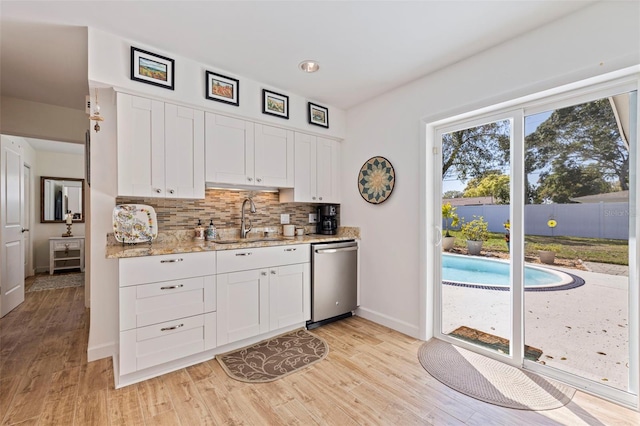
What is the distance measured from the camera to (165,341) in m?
2.19

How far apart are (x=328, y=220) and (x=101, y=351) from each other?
2.58 m

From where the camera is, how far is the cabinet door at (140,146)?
2.27 meters

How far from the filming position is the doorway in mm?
1884

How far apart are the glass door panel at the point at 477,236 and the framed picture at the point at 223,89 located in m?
2.07

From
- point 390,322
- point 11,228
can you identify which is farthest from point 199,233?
point 11,228

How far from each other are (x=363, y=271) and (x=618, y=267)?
2.15 m

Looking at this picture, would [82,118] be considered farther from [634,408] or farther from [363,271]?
[634,408]

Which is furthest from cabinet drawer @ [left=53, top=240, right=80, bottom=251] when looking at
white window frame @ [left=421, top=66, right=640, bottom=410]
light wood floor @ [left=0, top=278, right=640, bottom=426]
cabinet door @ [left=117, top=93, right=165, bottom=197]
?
white window frame @ [left=421, top=66, right=640, bottom=410]

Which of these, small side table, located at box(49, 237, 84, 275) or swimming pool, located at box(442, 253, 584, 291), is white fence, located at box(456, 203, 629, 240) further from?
small side table, located at box(49, 237, 84, 275)

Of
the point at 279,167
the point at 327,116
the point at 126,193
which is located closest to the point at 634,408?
the point at 279,167

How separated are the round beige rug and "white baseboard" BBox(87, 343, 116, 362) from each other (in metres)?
2.65

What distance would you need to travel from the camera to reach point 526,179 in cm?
227

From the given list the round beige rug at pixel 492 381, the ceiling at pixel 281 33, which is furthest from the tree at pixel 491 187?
the round beige rug at pixel 492 381

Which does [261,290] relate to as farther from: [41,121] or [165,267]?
[41,121]
